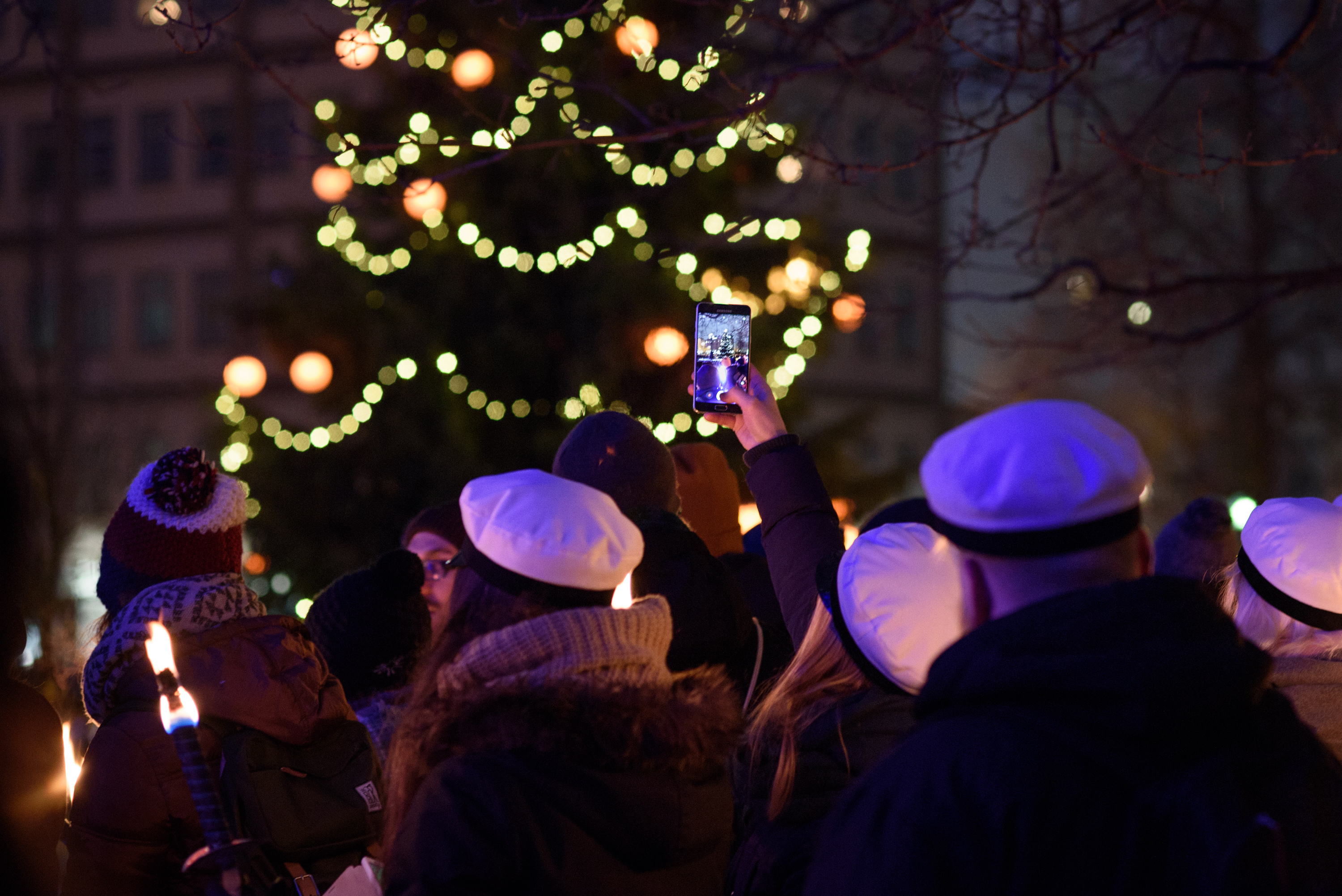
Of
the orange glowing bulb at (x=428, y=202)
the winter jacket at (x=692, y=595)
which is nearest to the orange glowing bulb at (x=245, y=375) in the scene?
the orange glowing bulb at (x=428, y=202)

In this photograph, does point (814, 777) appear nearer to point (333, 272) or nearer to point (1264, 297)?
point (1264, 297)

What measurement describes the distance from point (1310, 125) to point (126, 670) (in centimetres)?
1048

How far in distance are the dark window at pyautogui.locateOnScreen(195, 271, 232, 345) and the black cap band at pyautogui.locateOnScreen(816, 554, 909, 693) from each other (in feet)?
85.0

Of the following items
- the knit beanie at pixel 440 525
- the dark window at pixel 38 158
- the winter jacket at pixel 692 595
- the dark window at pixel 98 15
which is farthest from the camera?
the dark window at pixel 98 15

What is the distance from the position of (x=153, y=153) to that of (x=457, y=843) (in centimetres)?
2870

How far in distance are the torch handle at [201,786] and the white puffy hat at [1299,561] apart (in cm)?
247

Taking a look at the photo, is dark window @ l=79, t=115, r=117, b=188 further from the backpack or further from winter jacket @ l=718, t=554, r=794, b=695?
the backpack

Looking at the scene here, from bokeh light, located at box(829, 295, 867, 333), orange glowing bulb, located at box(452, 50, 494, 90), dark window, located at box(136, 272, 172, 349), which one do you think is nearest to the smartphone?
bokeh light, located at box(829, 295, 867, 333)

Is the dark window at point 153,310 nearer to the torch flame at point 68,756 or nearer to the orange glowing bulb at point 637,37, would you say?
the orange glowing bulb at point 637,37

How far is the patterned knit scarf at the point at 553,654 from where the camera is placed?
2137 mm

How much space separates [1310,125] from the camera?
34.3ft

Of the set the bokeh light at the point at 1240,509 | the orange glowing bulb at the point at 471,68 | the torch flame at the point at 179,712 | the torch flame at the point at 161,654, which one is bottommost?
the bokeh light at the point at 1240,509

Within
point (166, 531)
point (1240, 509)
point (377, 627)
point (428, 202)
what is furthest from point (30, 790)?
point (1240, 509)

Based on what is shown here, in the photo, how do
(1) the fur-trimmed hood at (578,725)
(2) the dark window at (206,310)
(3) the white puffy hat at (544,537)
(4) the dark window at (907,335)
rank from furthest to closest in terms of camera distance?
(4) the dark window at (907,335) < (2) the dark window at (206,310) < (3) the white puffy hat at (544,537) < (1) the fur-trimmed hood at (578,725)
